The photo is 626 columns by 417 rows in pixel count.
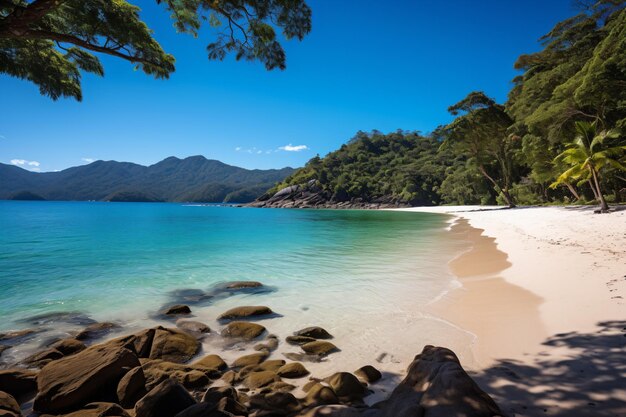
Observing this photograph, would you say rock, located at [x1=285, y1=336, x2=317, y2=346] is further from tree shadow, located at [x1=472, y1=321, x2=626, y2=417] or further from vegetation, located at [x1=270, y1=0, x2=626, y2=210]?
vegetation, located at [x1=270, y1=0, x2=626, y2=210]

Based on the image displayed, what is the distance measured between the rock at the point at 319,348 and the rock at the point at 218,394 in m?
1.74

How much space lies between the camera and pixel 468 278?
28.7ft

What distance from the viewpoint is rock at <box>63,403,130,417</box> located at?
2961 mm

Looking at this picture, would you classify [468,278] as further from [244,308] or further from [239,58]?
[239,58]

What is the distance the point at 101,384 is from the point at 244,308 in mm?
3463

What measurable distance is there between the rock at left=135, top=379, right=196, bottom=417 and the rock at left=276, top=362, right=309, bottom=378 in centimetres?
130

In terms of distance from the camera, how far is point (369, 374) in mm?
3779

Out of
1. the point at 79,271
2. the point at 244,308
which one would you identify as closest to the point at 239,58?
the point at 244,308

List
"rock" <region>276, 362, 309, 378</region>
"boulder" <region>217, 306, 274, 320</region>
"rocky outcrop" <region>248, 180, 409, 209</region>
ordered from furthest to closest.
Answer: "rocky outcrop" <region>248, 180, 409, 209</region>, "boulder" <region>217, 306, 274, 320</region>, "rock" <region>276, 362, 309, 378</region>

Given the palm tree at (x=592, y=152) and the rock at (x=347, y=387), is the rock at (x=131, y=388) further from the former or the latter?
the palm tree at (x=592, y=152)

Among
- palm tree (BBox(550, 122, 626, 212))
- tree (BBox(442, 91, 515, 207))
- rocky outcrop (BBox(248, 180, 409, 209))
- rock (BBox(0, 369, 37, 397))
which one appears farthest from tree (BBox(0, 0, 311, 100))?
rocky outcrop (BBox(248, 180, 409, 209))

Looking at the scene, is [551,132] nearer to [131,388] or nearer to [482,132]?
[482,132]

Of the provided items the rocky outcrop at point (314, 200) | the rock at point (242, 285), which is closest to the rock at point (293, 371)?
the rock at point (242, 285)

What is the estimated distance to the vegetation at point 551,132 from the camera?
18.8m
